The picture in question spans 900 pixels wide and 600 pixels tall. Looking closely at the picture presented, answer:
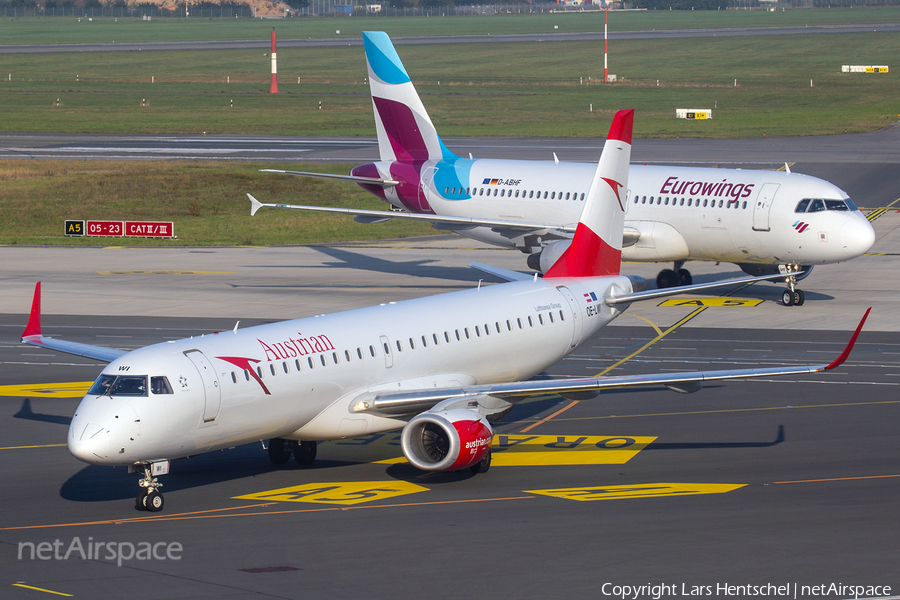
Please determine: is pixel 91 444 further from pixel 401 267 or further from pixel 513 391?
pixel 401 267

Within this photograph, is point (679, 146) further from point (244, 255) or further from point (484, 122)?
point (244, 255)

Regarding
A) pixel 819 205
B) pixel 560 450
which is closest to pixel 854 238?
pixel 819 205

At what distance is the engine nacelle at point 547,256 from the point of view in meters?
51.0

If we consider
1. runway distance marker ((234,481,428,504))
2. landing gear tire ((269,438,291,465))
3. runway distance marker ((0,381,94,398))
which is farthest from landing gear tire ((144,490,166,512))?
runway distance marker ((0,381,94,398))

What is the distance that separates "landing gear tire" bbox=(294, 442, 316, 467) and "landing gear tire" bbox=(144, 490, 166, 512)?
4817 millimetres

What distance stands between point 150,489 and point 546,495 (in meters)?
8.77

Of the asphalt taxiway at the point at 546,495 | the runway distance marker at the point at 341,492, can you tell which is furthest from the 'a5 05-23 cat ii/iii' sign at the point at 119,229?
the runway distance marker at the point at 341,492

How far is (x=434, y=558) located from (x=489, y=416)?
25.2 feet

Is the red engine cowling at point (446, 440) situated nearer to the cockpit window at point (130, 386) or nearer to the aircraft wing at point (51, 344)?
the cockpit window at point (130, 386)

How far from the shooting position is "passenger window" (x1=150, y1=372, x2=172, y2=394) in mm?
24781

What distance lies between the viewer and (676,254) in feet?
176

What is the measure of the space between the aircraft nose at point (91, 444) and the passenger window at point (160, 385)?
131 centimetres

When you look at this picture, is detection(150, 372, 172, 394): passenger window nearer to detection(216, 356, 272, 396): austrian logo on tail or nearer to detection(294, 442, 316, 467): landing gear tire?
detection(216, 356, 272, 396): austrian logo on tail

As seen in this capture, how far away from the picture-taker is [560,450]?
3147 centimetres
